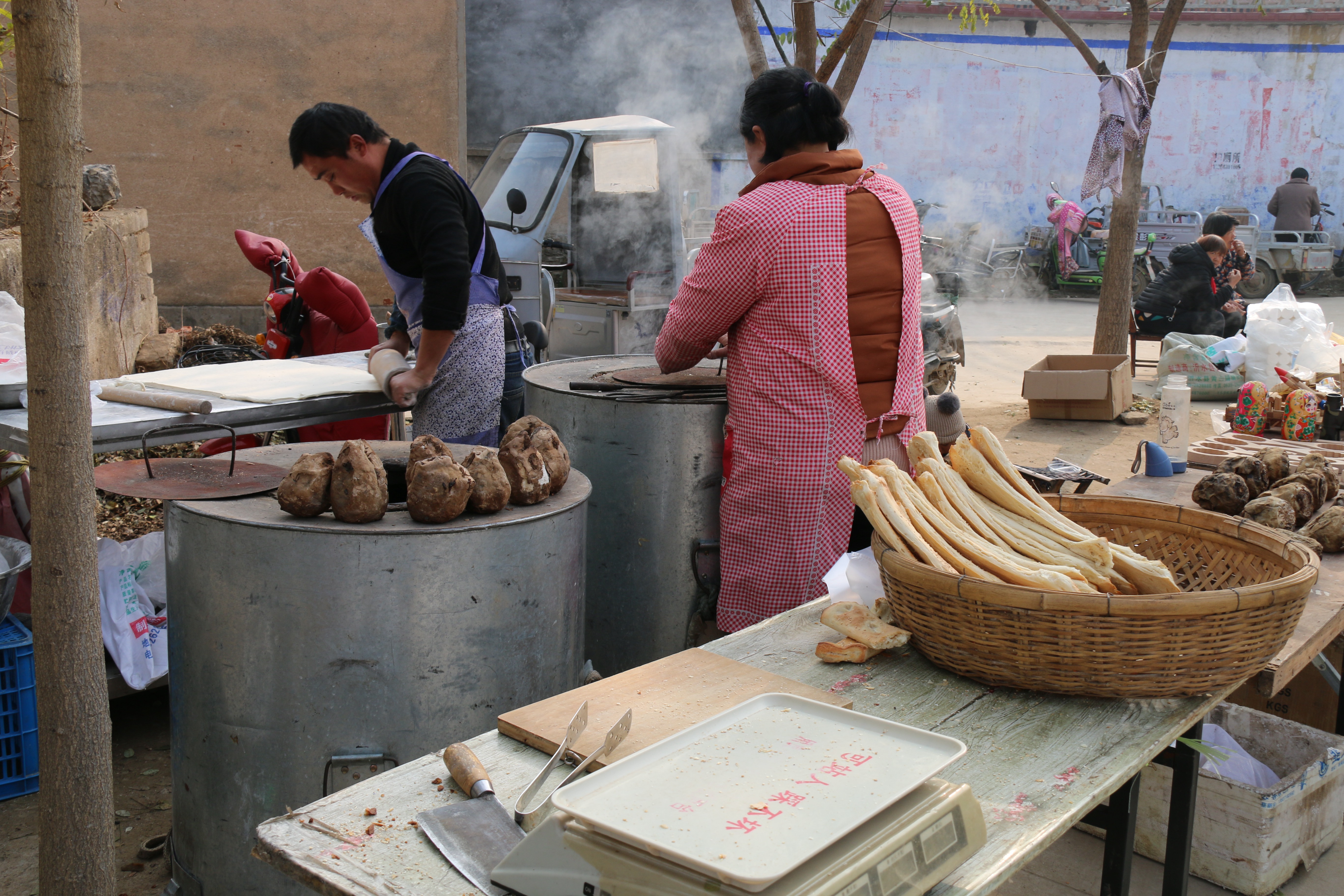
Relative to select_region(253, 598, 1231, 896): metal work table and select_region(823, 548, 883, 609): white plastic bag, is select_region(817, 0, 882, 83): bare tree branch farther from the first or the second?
select_region(253, 598, 1231, 896): metal work table

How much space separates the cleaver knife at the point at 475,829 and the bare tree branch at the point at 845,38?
4.34 metres

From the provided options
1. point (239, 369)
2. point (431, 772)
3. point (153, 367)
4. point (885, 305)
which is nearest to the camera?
point (431, 772)

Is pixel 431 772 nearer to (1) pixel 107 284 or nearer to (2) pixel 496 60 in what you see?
(1) pixel 107 284

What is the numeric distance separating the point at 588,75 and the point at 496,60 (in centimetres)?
123

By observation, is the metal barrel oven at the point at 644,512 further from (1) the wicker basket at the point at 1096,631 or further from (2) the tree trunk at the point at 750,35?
(2) the tree trunk at the point at 750,35

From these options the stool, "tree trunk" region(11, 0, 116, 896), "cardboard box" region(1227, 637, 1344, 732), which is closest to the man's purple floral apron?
"tree trunk" region(11, 0, 116, 896)

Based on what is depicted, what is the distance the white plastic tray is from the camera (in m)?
0.99

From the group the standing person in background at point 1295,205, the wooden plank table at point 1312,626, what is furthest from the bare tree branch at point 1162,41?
the standing person in background at point 1295,205

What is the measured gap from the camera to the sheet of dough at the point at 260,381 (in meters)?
3.09

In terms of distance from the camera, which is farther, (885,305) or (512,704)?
(885,305)

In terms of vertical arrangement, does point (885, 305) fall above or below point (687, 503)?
above

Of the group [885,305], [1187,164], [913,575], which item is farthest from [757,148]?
[1187,164]

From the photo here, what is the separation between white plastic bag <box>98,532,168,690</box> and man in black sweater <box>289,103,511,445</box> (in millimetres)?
1033

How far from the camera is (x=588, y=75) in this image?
1349cm
